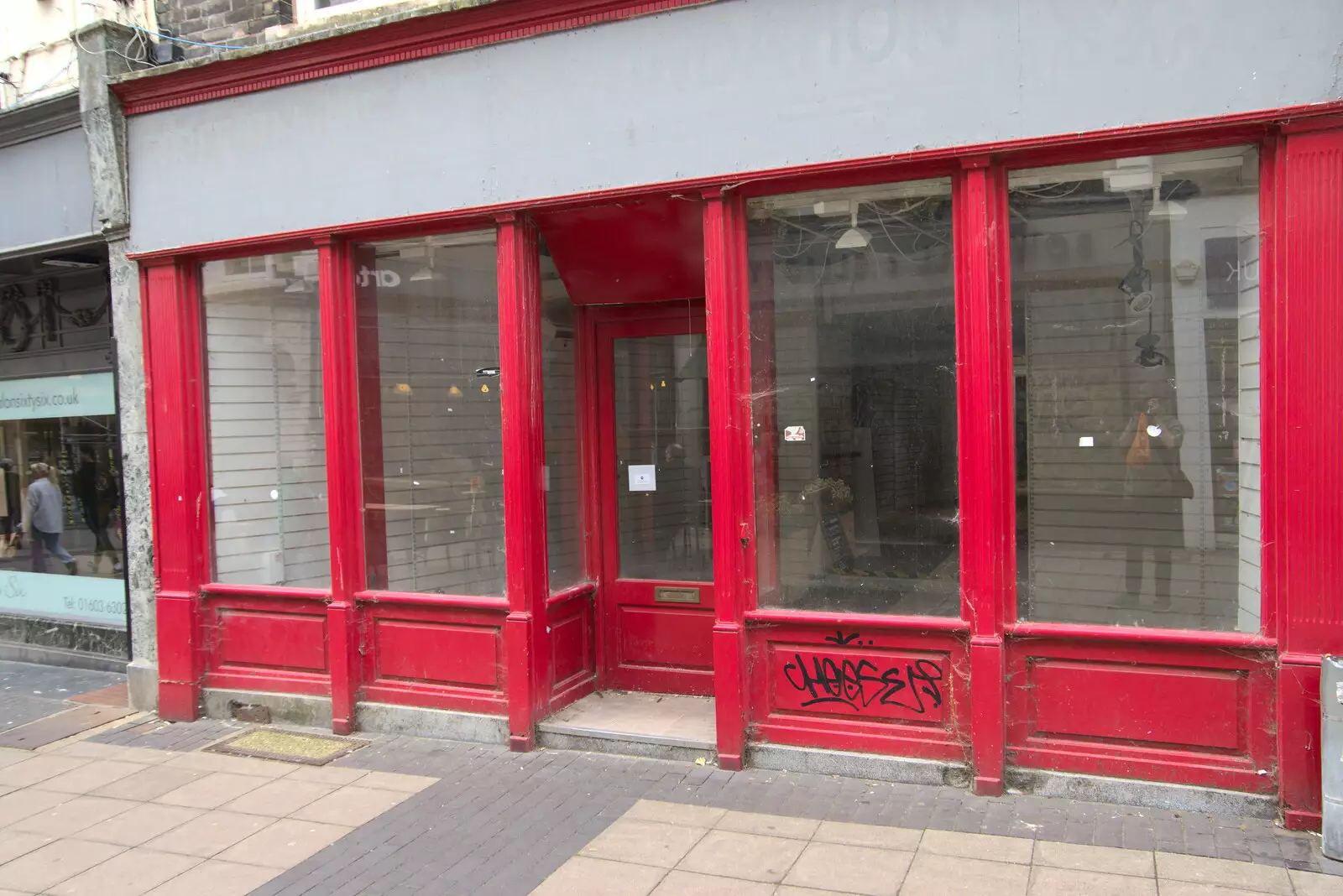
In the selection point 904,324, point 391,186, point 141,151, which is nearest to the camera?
point 904,324

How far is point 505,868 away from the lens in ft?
14.9

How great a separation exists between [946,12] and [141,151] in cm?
568

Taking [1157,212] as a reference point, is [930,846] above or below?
below

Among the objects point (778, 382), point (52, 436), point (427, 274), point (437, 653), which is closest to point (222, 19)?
point (427, 274)

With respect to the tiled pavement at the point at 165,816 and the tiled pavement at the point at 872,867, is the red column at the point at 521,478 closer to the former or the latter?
the tiled pavement at the point at 165,816

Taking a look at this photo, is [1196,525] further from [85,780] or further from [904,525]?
[85,780]

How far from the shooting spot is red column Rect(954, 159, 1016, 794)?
506 centimetres

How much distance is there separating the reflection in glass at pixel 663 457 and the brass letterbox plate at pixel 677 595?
0.26ft

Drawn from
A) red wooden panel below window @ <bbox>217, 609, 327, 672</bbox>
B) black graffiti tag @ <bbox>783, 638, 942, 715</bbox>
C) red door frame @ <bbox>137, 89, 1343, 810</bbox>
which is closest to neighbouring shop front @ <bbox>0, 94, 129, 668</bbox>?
red wooden panel below window @ <bbox>217, 609, 327, 672</bbox>

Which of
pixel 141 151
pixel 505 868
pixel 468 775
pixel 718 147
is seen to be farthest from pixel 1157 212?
pixel 141 151

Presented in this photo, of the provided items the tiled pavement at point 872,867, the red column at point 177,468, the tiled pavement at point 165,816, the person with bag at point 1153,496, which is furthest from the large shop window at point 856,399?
the red column at point 177,468

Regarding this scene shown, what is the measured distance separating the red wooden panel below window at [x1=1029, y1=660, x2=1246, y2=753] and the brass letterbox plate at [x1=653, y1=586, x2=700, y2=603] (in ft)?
7.78

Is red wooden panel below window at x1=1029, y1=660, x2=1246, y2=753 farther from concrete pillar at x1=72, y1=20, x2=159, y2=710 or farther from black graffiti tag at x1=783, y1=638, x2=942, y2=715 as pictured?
concrete pillar at x1=72, y1=20, x2=159, y2=710

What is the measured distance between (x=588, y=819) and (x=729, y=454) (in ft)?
6.77
